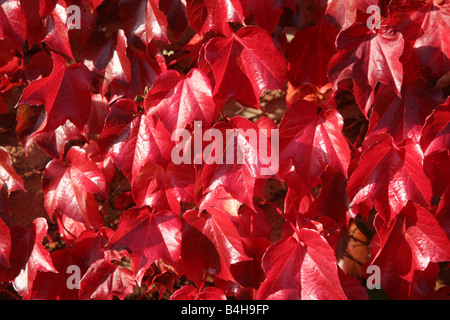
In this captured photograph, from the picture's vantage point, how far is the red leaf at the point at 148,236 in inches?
37.3

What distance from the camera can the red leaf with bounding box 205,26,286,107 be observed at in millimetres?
899

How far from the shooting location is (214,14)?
93cm

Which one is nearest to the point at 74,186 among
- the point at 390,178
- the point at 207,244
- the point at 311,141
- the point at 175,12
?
the point at 207,244

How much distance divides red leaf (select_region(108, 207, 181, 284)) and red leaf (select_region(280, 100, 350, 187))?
12.3 inches

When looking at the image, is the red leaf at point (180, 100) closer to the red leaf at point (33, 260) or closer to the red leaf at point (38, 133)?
the red leaf at point (38, 133)

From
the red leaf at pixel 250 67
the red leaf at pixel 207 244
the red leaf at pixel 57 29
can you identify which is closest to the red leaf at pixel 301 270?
the red leaf at pixel 207 244

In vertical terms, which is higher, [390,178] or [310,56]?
[310,56]

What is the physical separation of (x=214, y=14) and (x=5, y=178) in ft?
2.30

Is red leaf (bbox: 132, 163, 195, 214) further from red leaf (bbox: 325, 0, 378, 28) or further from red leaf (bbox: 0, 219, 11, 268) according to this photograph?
red leaf (bbox: 325, 0, 378, 28)

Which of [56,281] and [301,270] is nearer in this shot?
[301,270]

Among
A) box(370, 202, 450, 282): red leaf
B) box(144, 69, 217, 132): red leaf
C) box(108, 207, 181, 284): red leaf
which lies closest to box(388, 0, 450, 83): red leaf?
box(370, 202, 450, 282): red leaf

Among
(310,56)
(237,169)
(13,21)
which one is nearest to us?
(237,169)

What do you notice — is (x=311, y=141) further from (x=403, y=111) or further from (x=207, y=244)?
(x=207, y=244)
